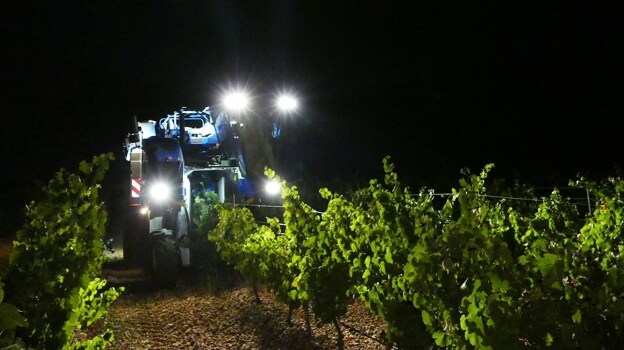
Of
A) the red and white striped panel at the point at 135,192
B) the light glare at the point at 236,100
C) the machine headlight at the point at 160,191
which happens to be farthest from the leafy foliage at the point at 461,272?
the red and white striped panel at the point at 135,192

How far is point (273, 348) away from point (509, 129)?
23895 millimetres

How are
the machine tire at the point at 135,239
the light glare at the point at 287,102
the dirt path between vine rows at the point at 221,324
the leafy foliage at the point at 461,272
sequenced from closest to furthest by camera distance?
the leafy foliage at the point at 461,272
the dirt path between vine rows at the point at 221,324
the light glare at the point at 287,102
the machine tire at the point at 135,239

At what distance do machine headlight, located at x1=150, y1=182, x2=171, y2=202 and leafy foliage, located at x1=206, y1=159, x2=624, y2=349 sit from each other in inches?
Result: 110

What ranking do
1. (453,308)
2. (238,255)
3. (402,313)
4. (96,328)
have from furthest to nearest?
(238,255) → (96,328) → (402,313) → (453,308)

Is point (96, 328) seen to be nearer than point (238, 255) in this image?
Yes

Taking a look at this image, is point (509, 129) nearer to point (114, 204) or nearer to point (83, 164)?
point (114, 204)

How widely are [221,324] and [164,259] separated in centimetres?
209

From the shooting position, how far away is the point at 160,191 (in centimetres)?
806

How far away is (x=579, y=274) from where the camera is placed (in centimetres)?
234

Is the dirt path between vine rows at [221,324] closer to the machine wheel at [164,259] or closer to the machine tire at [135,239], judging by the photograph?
the machine wheel at [164,259]

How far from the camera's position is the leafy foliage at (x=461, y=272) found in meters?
2.30

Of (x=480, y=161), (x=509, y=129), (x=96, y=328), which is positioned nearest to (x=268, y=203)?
(x=96, y=328)

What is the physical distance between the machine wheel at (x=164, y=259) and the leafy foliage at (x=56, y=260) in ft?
16.2

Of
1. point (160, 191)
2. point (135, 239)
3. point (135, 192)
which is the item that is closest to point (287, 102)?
point (160, 191)
